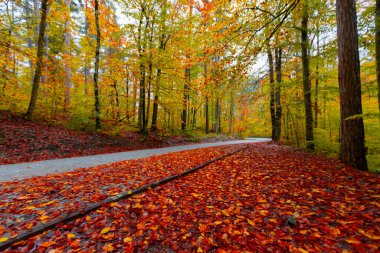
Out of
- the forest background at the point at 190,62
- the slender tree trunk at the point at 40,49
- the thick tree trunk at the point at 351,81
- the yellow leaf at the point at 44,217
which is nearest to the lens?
the yellow leaf at the point at 44,217

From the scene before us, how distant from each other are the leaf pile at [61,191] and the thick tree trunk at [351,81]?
4498 mm

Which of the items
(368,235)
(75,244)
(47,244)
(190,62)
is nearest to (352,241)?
(368,235)

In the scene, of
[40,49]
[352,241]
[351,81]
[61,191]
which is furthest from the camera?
[40,49]

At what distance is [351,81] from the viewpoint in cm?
429

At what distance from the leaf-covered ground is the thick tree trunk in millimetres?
799

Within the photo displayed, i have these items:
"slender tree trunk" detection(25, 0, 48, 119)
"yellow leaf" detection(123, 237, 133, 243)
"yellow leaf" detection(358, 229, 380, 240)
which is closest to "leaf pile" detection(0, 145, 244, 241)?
"yellow leaf" detection(123, 237, 133, 243)

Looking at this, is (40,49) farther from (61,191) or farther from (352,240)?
(352,240)

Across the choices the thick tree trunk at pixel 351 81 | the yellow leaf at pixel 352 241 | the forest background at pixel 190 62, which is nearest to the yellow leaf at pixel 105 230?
the yellow leaf at pixel 352 241

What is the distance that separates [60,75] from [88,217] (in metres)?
12.8

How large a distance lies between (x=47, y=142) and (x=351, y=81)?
11.5 meters

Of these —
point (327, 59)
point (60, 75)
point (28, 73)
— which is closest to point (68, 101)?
Result: point (60, 75)

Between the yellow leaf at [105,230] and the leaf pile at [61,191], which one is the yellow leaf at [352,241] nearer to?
the yellow leaf at [105,230]

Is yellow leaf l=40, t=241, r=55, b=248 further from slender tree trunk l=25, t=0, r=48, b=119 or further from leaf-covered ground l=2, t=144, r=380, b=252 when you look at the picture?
slender tree trunk l=25, t=0, r=48, b=119

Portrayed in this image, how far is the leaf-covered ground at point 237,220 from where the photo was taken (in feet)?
6.41
